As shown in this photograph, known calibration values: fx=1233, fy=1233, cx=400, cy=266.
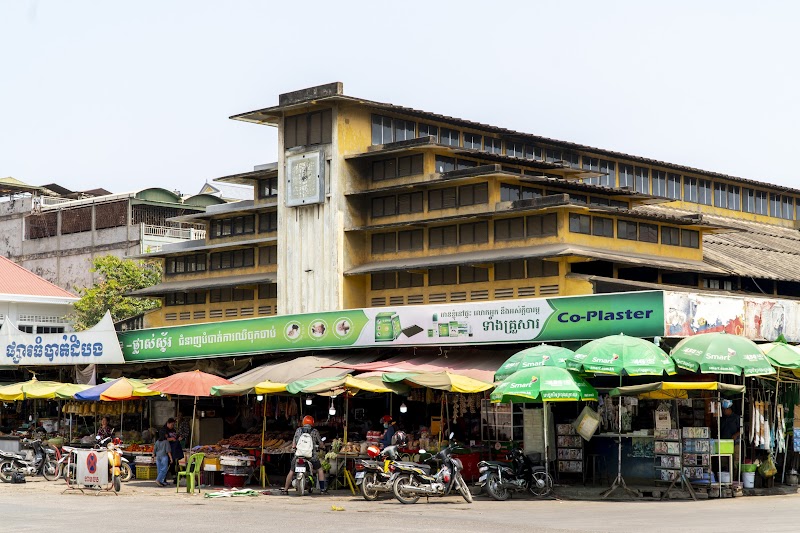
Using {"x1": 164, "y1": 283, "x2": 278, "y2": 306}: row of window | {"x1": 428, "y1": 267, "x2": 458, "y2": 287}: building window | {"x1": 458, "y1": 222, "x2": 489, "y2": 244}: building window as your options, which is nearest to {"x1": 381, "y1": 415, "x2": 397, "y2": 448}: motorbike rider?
{"x1": 428, "y1": 267, "x2": 458, "y2": 287}: building window

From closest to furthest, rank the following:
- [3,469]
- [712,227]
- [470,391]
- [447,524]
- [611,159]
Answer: [447,524]
[470,391]
[3,469]
[712,227]
[611,159]

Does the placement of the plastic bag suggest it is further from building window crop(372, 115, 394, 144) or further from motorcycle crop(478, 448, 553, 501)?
building window crop(372, 115, 394, 144)

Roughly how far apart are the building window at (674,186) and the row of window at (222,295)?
19576 millimetres

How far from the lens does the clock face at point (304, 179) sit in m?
45.4

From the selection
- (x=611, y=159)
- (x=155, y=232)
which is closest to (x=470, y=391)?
(x=611, y=159)

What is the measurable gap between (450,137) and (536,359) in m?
19.9

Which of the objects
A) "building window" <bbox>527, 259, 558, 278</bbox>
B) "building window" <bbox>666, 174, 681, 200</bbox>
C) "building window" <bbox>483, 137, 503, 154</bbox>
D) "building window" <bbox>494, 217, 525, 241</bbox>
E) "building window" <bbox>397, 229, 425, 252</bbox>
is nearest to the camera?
"building window" <bbox>527, 259, 558, 278</bbox>

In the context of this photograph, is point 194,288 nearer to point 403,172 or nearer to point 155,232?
point 403,172

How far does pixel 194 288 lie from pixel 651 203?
19320 millimetres

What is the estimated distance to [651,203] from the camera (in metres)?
51.8

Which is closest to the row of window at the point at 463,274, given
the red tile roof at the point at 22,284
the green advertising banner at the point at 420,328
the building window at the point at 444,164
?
the building window at the point at 444,164

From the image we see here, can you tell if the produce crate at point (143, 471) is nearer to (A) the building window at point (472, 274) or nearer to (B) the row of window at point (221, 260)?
(A) the building window at point (472, 274)

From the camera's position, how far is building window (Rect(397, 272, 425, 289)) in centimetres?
4366

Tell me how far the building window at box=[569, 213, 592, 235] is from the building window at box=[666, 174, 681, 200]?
1734cm
